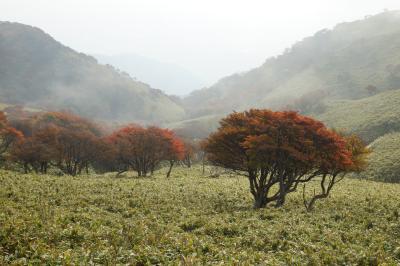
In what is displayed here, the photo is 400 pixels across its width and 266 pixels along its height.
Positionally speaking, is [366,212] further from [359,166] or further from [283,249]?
→ [283,249]

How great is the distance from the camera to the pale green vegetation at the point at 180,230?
15.7 metres

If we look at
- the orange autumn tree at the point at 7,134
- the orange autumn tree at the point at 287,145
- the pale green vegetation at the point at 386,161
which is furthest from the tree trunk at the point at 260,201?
the orange autumn tree at the point at 7,134

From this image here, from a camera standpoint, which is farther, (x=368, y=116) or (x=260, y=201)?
(x=368, y=116)

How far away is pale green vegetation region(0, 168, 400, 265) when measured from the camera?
15680 mm

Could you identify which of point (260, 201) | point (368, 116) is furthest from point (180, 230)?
point (368, 116)

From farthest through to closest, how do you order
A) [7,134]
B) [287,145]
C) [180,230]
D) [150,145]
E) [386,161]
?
[7,134] < [386,161] < [150,145] < [287,145] < [180,230]

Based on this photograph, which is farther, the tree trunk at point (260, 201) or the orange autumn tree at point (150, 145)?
the orange autumn tree at point (150, 145)

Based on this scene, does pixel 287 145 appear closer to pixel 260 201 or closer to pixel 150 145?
pixel 260 201

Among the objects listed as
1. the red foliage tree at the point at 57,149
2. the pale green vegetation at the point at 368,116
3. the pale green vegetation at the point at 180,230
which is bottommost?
the pale green vegetation at the point at 180,230

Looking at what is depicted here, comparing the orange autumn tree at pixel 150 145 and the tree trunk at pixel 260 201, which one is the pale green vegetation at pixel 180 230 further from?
the orange autumn tree at pixel 150 145

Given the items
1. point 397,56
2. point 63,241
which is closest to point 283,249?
point 63,241

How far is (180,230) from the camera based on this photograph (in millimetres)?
22766

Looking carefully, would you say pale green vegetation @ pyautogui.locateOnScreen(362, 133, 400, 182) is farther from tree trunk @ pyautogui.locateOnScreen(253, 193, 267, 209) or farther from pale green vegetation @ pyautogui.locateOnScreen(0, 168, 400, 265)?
tree trunk @ pyautogui.locateOnScreen(253, 193, 267, 209)

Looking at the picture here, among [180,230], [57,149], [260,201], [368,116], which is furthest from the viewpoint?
[368,116]
